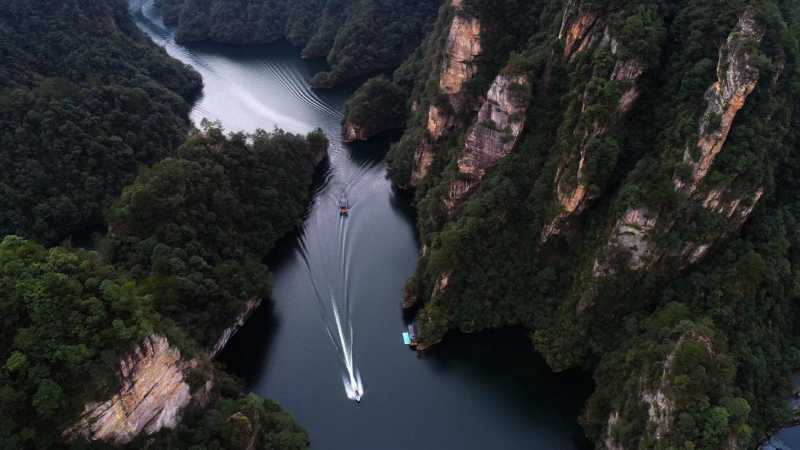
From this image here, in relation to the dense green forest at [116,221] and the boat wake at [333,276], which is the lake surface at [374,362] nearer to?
the boat wake at [333,276]

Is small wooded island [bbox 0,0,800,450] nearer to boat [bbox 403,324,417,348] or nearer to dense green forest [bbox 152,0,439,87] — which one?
boat [bbox 403,324,417,348]

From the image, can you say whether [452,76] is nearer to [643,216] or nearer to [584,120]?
[584,120]

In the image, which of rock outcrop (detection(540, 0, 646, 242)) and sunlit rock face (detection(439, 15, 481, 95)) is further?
sunlit rock face (detection(439, 15, 481, 95))

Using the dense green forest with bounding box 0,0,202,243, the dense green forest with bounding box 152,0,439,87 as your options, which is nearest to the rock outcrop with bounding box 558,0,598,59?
the dense green forest with bounding box 0,0,202,243

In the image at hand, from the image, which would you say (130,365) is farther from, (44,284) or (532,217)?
(532,217)

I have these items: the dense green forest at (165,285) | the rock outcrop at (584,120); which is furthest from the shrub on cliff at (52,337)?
the rock outcrop at (584,120)

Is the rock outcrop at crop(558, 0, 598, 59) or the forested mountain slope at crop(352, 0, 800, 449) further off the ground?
the rock outcrop at crop(558, 0, 598, 59)

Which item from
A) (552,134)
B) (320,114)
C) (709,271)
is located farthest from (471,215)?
(320,114)

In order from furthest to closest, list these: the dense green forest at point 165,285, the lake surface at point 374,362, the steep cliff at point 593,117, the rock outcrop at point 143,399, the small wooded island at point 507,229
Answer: the steep cliff at point 593,117, the lake surface at point 374,362, the small wooded island at point 507,229, the rock outcrop at point 143,399, the dense green forest at point 165,285
